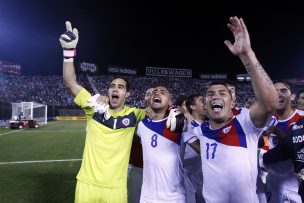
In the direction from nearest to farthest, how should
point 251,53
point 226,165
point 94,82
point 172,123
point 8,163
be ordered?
1. point 251,53
2. point 226,165
3. point 172,123
4. point 8,163
5. point 94,82

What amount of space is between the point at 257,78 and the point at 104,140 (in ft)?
6.76

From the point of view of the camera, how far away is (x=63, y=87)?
5697cm

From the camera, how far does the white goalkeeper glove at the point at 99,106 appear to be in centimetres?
409

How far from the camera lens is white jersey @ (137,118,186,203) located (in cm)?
374

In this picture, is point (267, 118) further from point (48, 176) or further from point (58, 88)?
point (58, 88)

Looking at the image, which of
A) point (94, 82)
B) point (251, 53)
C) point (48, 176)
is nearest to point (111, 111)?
point (251, 53)

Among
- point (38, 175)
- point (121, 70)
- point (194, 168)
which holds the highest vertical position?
point (121, 70)

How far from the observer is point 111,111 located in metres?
4.31

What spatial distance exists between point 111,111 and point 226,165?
179 cm

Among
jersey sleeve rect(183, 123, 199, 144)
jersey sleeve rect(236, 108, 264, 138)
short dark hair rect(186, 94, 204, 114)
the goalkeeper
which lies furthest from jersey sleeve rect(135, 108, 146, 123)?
jersey sleeve rect(236, 108, 264, 138)

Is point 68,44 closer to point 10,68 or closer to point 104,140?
point 104,140

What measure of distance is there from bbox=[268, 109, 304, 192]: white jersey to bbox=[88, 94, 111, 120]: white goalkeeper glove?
2557 millimetres

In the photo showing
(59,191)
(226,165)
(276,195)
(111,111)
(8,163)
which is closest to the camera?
(226,165)

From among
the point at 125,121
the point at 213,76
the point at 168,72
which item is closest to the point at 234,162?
the point at 125,121
